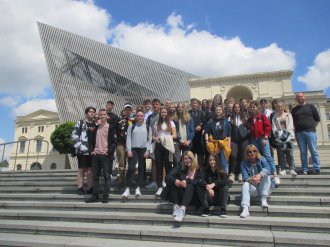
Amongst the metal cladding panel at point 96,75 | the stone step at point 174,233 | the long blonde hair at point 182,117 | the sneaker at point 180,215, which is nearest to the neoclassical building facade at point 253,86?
the metal cladding panel at point 96,75

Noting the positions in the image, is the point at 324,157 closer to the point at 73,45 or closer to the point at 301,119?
the point at 301,119

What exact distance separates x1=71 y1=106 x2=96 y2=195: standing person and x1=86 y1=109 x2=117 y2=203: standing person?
0.72 feet

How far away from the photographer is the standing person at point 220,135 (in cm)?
612

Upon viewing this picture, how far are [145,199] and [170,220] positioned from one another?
1.06 metres

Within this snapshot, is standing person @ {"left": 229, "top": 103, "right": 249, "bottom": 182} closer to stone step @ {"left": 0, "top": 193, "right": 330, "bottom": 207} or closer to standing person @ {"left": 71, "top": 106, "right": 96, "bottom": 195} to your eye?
stone step @ {"left": 0, "top": 193, "right": 330, "bottom": 207}

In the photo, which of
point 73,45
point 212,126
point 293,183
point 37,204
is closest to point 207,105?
point 212,126

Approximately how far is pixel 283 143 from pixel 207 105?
88.0 inches

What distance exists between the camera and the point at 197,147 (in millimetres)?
7121

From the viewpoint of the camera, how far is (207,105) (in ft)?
26.2

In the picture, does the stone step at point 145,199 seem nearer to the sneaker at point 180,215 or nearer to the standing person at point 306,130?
the sneaker at point 180,215

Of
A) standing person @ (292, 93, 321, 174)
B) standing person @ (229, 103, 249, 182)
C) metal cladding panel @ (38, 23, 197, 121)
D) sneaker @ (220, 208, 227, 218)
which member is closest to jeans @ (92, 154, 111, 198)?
sneaker @ (220, 208, 227, 218)

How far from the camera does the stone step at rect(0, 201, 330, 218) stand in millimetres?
4812

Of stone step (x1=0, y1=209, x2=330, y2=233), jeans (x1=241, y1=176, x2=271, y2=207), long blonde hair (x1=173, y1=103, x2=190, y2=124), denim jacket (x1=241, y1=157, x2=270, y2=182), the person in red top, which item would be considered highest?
long blonde hair (x1=173, y1=103, x2=190, y2=124)

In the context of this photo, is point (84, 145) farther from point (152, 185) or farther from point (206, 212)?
point (206, 212)
